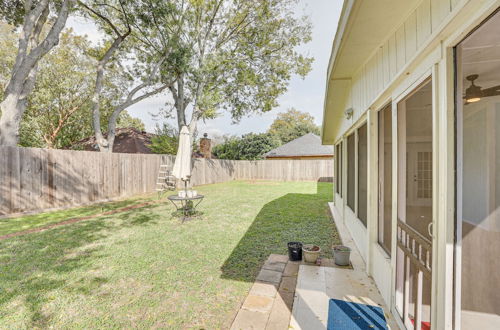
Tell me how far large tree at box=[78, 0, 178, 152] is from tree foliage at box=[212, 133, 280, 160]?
10.7 meters

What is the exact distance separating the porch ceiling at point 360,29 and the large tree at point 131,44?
9.92 metres

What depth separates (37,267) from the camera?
10.6ft

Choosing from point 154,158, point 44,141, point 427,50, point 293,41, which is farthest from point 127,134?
point 427,50

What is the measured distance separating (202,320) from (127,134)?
1835 cm

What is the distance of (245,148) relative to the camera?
76.8 ft

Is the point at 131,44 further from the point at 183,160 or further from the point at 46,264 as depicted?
the point at 46,264

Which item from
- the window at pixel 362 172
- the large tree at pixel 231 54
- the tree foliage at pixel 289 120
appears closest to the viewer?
the window at pixel 362 172

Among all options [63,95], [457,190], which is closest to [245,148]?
[63,95]

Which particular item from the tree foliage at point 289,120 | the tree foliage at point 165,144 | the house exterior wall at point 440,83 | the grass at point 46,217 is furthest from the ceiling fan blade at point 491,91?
the tree foliage at point 289,120

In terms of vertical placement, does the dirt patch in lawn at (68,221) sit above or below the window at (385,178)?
below

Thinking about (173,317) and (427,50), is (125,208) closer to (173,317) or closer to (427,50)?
(173,317)

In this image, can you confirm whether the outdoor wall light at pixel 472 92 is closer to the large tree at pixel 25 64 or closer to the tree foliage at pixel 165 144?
the large tree at pixel 25 64

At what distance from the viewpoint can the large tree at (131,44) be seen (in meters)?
10.0

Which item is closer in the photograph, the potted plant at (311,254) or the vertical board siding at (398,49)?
the vertical board siding at (398,49)
